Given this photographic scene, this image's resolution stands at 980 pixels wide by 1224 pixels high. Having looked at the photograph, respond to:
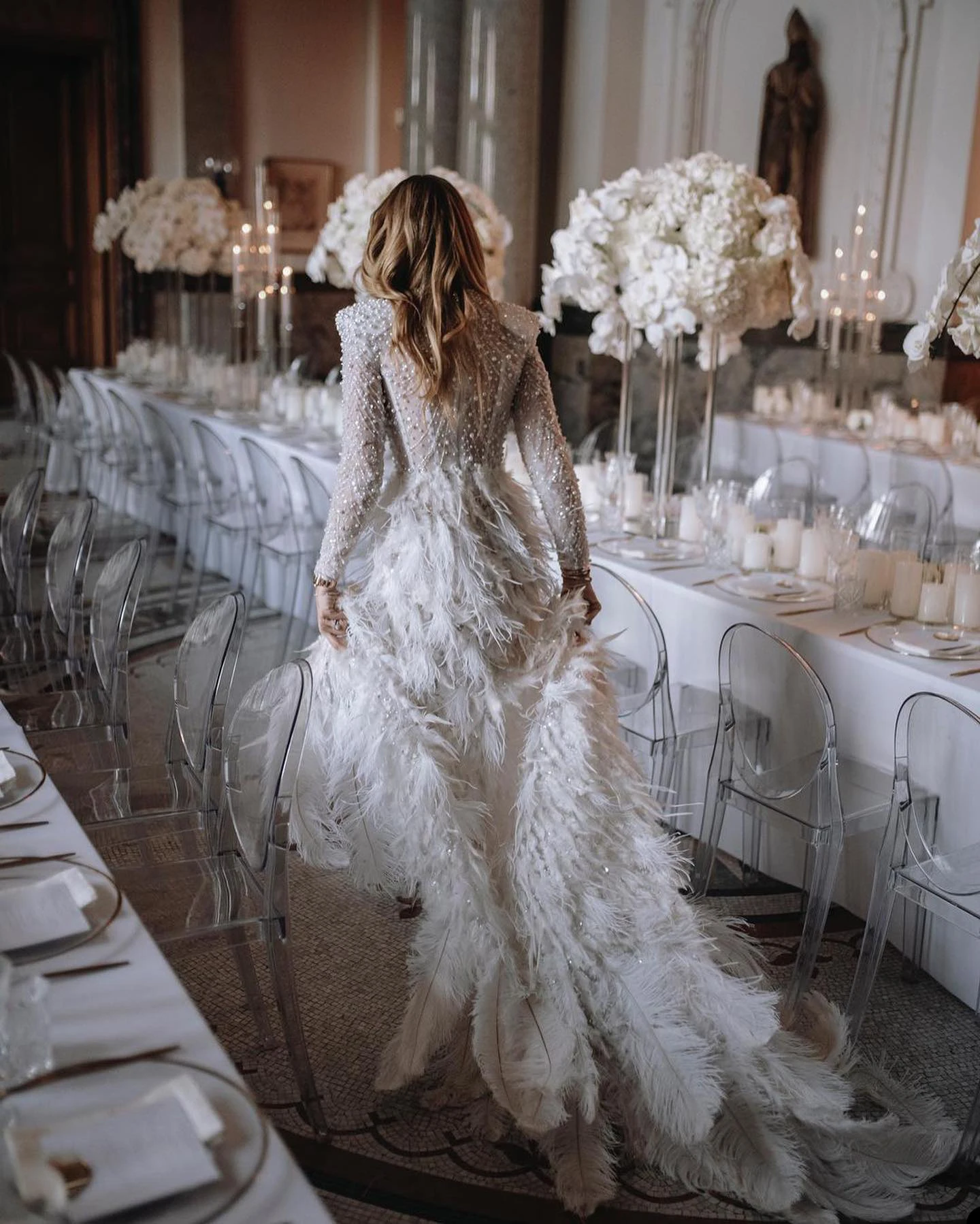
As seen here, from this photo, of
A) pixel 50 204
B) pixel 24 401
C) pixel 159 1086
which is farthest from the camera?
pixel 50 204

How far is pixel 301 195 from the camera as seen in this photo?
39.6ft

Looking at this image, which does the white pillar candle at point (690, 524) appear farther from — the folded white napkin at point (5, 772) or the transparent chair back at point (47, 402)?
the transparent chair back at point (47, 402)

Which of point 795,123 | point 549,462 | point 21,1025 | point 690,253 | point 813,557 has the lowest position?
point 21,1025

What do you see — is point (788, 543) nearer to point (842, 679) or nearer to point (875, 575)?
point (875, 575)

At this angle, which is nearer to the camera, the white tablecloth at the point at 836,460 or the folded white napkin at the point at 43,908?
the folded white napkin at the point at 43,908

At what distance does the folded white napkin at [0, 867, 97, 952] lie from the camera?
75.4 inches

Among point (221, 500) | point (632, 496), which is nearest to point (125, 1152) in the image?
point (632, 496)

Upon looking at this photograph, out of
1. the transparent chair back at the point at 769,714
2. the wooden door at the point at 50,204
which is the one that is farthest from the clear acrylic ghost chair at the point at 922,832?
the wooden door at the point at 50,204

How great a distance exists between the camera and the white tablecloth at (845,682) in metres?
3.17

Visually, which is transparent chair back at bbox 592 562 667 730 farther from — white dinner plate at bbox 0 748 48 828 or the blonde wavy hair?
white dinner plate at bbox 0 748 48 828

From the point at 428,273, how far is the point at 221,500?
13.1ft

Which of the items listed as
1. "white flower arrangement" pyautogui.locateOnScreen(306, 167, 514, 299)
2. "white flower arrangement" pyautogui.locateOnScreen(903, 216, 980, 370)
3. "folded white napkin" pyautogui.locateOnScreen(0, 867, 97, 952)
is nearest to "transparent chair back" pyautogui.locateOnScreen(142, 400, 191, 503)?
"white flower arrangement" pyautogui.locateOnScreen(306, 167, 514, 299)

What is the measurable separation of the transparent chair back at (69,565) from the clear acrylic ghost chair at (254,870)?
1.26 meters

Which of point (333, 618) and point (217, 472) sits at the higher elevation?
point (333, 618)
